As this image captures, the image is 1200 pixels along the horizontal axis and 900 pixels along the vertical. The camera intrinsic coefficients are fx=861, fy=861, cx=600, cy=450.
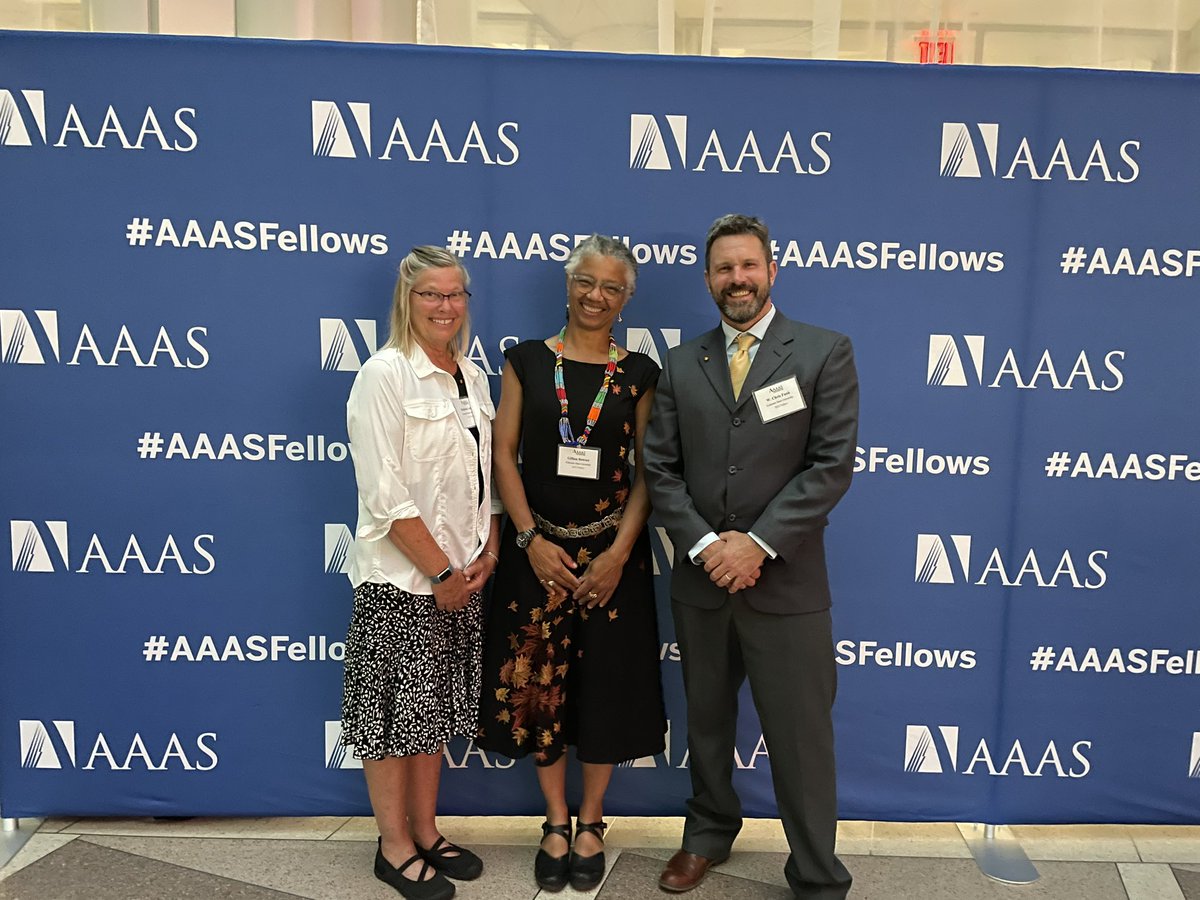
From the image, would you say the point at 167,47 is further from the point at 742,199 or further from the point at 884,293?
the point at 884,293

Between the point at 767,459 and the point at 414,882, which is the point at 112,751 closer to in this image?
the point at 414,882

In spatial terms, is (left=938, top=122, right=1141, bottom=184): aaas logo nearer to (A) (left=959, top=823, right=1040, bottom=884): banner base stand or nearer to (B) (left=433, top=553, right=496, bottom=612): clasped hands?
(B) (left=433, top=553, right=496, bottom=612): clasped hands

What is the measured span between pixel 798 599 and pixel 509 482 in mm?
798

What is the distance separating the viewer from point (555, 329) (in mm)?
2525

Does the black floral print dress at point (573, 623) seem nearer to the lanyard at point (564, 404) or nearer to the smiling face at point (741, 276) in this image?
the lanyard at point (564, 404)

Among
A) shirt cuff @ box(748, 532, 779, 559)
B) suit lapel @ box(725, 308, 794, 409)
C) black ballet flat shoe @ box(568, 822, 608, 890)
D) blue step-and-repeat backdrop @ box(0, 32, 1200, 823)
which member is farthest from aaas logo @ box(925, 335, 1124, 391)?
black ballet flat shoe @ box(568, 822, 608, 890)

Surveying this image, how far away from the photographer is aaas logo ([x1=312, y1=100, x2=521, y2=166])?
2428 mm

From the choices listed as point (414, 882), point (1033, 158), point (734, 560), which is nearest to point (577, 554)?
point (734, 560)

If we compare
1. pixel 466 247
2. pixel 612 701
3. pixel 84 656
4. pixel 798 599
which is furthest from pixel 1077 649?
pixel 84 656

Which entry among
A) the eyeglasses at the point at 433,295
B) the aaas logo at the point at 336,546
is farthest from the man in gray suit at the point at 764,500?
the aaas logo at the point at 336,546

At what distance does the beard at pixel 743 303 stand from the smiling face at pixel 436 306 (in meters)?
0.66

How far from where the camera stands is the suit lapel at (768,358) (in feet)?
6.88

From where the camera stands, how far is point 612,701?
2.32 m

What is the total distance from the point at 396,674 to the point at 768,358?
4.01 ft
